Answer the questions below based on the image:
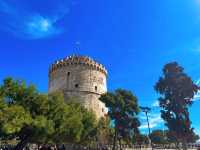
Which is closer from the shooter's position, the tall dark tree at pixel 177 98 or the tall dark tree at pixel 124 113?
the tall dark tree at pixel 177 98

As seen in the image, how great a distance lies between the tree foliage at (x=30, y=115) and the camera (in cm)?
2306

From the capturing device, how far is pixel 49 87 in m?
58.5

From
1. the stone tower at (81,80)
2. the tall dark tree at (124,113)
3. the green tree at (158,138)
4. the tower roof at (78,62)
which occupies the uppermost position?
the tower roof at (78,62)

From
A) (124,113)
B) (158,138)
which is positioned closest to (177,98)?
(124,113)

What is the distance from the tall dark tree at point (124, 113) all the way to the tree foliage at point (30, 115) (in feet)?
33.4

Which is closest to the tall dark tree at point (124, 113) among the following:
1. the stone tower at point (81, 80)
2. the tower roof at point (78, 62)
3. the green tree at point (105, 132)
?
the green tree at point (105, 132)

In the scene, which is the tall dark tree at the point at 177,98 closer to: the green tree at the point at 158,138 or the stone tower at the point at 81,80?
the stone tower at the point at 81,80

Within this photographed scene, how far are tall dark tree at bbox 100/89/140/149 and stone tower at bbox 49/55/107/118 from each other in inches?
487

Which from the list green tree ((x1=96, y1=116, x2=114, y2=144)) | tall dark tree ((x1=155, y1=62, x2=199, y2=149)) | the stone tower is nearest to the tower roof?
the stone tower

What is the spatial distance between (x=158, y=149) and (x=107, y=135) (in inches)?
317

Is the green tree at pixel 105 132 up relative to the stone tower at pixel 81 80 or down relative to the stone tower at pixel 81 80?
down

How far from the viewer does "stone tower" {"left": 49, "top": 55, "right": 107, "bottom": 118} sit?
5359 cm

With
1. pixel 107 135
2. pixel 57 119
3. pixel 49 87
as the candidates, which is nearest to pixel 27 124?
pixel 57 119

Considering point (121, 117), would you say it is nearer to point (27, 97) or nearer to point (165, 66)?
point (165, 66)
